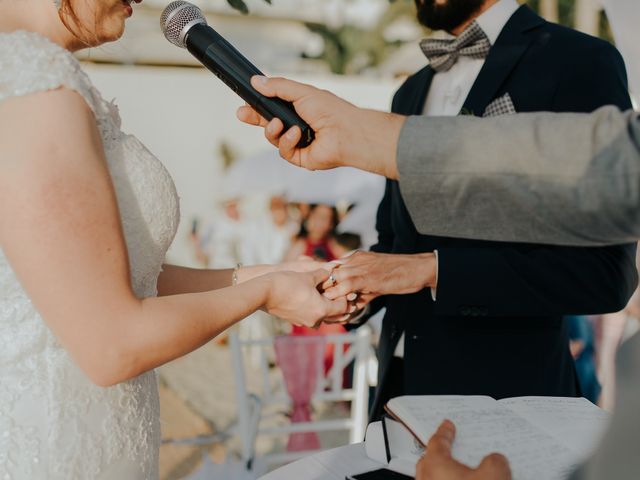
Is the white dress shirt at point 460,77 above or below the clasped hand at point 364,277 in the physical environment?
above

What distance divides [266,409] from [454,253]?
16.8 ft

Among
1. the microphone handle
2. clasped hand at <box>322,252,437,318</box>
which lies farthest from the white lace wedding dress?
clasped hand at <box>322,252,437,318</box>

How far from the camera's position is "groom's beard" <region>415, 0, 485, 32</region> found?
2486 mm

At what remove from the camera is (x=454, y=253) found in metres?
2.15

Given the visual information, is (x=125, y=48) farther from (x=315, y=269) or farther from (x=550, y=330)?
(x=550, y=330)

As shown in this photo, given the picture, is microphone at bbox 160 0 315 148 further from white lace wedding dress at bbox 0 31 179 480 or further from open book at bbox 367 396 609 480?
open book at bbox 367 396 609 480

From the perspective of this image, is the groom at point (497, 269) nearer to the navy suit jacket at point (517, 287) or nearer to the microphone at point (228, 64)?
the navy suit jacket at point (517, 287)

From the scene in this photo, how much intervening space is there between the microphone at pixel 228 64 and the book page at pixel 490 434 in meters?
0.68

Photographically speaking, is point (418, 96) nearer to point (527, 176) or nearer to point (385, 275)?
point (385, 275)

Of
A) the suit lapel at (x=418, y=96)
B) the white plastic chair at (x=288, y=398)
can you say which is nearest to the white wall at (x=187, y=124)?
the white plastic chair at (x=288, y=398)

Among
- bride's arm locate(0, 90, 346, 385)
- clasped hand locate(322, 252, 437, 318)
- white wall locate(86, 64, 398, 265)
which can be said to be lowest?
white wall locate(86, 64, 398, 265)

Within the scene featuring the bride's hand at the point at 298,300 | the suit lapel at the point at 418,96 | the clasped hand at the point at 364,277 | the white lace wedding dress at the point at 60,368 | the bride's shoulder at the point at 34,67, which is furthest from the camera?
the suit lapel at the point at 418,96

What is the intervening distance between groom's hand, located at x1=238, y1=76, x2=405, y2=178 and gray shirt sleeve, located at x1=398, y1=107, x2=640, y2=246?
9 centimetres

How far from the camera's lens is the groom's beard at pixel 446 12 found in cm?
249
